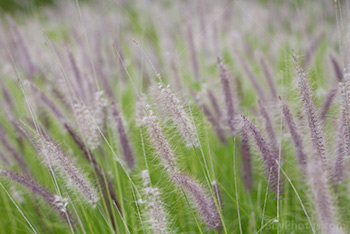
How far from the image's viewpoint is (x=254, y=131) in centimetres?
108

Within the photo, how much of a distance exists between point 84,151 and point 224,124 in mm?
616

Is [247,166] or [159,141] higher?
[159,141]

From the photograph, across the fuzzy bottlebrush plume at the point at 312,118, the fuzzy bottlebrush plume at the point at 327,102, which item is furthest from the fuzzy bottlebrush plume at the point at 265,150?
the fuzzy bottlebrush plume at the point at 327,102

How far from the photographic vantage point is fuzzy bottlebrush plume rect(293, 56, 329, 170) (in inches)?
41.3

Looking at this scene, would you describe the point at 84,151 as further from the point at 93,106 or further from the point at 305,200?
the point at 305,200

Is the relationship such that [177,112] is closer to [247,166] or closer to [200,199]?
[200,199]

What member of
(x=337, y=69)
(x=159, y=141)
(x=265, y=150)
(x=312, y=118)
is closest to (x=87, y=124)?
(x=159, y=141)

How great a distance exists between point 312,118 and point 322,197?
256mm

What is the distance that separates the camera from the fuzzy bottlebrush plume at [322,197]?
845 mm

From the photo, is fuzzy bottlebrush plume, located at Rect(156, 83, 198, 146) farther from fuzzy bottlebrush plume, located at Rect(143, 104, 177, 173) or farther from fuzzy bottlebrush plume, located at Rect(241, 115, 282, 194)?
fuzzy bottlebrush plume, located at Rect(241, 115, 282, 194)

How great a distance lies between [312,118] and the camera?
106cm

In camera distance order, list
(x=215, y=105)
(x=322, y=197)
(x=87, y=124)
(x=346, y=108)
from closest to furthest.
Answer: (x=322, y=197)
(x=346, y=108)
(x=87, y=124)
(x=215, y=105)

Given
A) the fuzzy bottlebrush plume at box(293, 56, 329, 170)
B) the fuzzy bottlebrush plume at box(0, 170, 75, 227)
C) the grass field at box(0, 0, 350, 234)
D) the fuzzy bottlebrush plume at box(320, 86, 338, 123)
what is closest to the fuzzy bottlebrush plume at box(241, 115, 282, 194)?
the grass field at box(0, 0, 350, 234)

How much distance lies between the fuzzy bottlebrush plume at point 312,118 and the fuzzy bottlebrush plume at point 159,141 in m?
0.42
